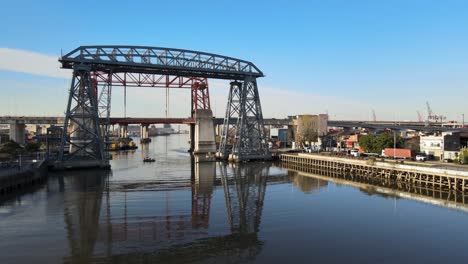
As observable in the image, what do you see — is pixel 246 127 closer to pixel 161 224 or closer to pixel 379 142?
pixel 379 142

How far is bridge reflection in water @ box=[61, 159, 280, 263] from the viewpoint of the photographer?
17684 millimetres

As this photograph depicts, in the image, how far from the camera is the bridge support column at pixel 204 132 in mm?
85625

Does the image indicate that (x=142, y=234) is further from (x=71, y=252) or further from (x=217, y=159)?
(x=217, y=159)

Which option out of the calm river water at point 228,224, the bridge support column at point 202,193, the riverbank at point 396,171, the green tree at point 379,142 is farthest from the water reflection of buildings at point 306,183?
the green tree at point 379,142

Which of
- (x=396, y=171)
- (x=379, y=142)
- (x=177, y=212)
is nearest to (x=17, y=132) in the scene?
(x=177, y=212)

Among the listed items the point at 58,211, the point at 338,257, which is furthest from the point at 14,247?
the point at 338,257

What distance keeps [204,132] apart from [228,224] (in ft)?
208

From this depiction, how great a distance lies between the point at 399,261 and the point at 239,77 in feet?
164

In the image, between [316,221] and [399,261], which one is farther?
[316,221]

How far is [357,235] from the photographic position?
68.1 ft

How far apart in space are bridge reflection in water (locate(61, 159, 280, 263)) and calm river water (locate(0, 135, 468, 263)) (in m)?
0.06

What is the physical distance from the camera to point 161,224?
22703 mm

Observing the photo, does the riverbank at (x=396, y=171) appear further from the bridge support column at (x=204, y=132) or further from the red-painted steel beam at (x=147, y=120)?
the red-painted steel beam at (x=147, y=120)

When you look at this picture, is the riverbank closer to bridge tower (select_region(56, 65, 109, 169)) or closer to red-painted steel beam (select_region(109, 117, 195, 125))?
bridge tower (select_region(56, 65, 109, 169))
